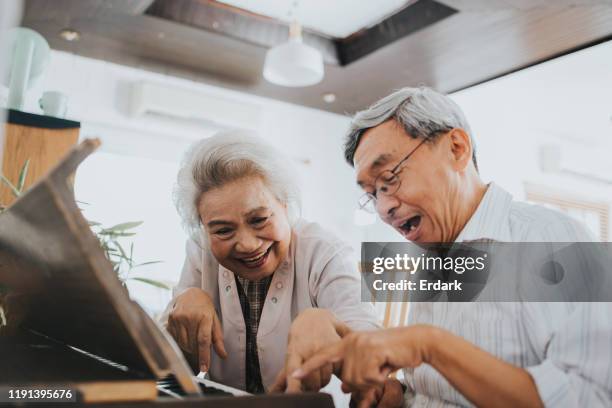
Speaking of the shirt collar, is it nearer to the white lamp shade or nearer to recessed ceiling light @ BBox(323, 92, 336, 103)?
the white lamp shade

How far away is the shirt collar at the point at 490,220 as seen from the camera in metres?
0.99

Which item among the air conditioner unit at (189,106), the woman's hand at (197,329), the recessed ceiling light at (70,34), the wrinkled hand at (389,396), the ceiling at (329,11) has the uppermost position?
the ceiling at (329,11)

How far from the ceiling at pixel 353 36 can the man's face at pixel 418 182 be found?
2590 millimetres

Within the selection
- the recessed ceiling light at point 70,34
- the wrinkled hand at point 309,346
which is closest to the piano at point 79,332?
the wrinkled hand at point 309,346

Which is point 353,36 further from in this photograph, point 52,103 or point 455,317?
point 455,317

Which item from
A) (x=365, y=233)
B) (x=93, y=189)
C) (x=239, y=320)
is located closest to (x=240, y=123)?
(x=93, y=189)

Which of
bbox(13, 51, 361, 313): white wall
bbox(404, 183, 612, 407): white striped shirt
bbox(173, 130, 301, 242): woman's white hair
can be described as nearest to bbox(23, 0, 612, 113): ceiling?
bbox(13, 51, 361, 313): white wall

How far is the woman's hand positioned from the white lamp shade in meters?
2.21

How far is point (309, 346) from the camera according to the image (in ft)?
2.99

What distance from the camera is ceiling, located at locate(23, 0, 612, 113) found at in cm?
352

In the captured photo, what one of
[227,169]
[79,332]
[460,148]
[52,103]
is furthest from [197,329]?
[52,103]

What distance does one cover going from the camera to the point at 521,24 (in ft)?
11.7

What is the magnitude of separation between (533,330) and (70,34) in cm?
407

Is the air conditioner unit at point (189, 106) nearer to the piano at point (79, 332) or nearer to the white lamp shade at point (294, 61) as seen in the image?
the white lamp shade at point (294, 61)
